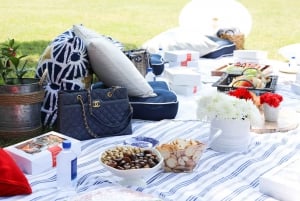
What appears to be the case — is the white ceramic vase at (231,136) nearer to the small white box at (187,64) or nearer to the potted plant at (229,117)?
the potted plant at (229,117)

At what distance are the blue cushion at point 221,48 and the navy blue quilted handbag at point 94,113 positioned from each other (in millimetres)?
2249

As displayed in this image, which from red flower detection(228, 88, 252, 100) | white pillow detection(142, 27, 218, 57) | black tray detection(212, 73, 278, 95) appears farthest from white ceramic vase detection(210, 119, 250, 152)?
white pillow detection(142, 27, 218, 57)

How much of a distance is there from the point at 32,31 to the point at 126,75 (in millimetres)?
5384

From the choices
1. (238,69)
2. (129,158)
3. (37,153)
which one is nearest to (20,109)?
(37,153)

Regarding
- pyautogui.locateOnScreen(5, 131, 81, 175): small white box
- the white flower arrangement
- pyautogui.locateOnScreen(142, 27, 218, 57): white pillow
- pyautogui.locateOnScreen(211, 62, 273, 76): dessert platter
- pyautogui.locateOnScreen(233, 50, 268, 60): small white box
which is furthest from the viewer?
pyautogui.locateOnScreen(142, 27, 218, 57): white pillow

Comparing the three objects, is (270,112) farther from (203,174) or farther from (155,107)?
(203,174)

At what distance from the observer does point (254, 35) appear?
804 centimetres

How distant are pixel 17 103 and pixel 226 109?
3.30ft

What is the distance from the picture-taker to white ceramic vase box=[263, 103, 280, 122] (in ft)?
8.46

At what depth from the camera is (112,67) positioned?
2635mm

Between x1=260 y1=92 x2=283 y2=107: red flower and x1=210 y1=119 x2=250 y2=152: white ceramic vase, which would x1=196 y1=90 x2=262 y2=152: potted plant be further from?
x1=260 y1=92 x2=283 y2=107: red flower

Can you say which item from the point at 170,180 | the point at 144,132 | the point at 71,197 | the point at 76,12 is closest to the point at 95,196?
the point at 71,197

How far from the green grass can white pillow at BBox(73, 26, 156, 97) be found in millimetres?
2500

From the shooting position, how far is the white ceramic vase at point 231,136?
2.19 metres
